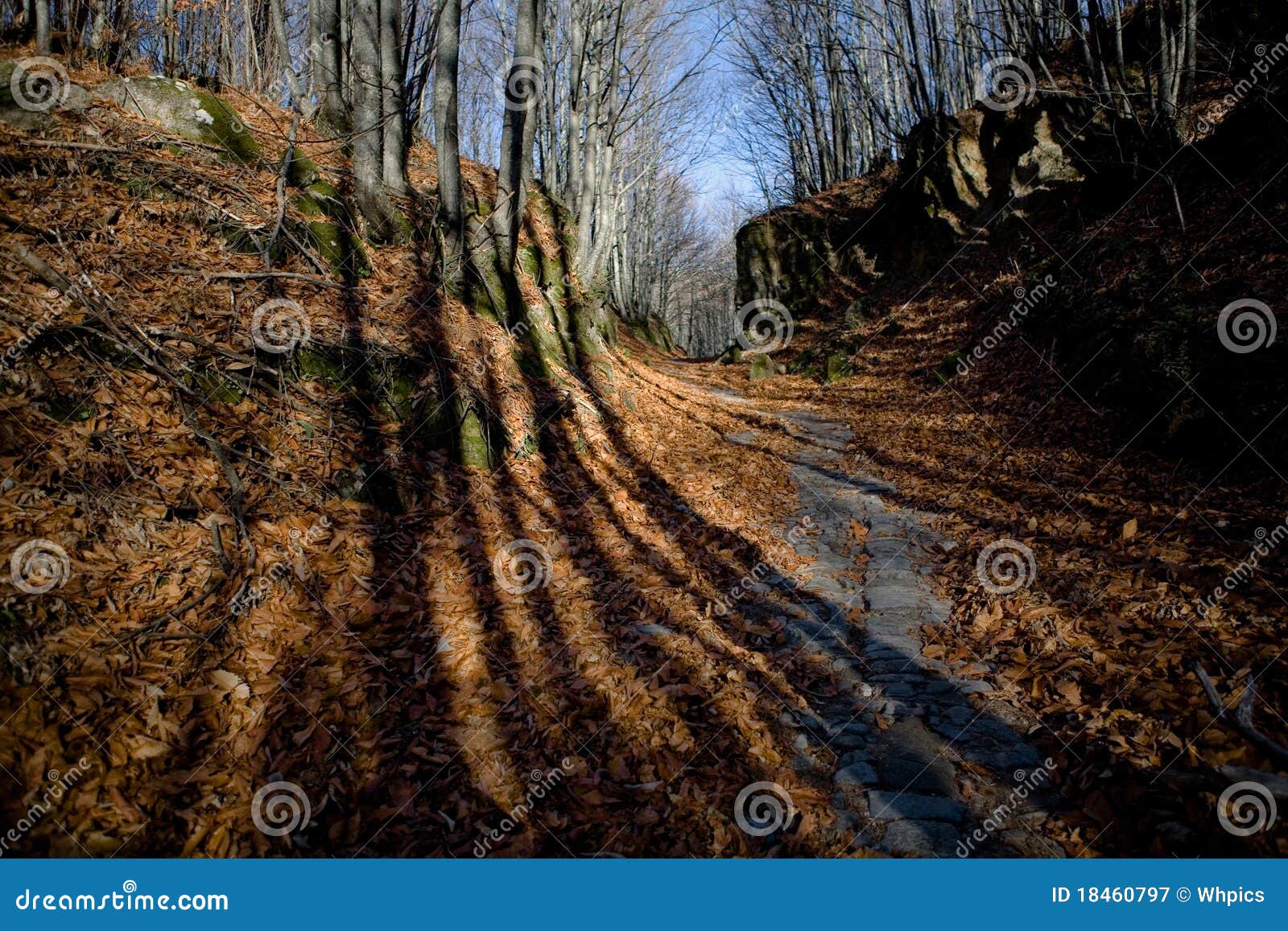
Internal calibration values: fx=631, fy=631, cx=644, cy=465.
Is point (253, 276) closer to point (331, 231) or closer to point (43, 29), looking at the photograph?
point (331, 231)

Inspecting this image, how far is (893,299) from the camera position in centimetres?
1678

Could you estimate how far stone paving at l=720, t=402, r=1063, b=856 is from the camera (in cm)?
278

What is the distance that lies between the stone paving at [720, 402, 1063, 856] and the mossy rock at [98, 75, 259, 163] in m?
6.97

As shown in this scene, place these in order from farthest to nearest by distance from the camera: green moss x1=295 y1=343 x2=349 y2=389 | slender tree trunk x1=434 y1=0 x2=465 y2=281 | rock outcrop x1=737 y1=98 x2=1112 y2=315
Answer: rock outcrop x1=737 y1=98 x2=1112 y2=315 < slender tree trunk x1=434 y1=0 x2=465 y2=281 < green moss x1=295 y1=343 x2=349 y2=389

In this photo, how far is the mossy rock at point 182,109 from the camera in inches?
246

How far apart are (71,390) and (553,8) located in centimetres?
1893

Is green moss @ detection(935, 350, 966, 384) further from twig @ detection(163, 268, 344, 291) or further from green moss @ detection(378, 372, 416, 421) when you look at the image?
twig @ detection(163, 268, 344, 291)

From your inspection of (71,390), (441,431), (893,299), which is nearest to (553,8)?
(893,299)

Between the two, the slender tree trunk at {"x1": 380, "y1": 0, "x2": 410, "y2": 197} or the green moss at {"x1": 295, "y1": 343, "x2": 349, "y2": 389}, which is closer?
the green moss at {"x1": 295, "y1": 343, "x2": 349, "y2": 389}

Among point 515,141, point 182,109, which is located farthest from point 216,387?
point 515,141

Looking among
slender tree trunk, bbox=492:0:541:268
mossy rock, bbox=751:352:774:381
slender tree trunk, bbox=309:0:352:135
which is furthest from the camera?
mossy rock, bbox=751:352:774:381

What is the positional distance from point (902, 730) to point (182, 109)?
27.6ft

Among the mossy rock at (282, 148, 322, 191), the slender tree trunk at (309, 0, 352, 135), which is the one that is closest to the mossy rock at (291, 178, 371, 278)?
the mossy rock at (282, 148, 322, 191)

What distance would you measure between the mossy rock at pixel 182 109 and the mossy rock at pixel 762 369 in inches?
499
